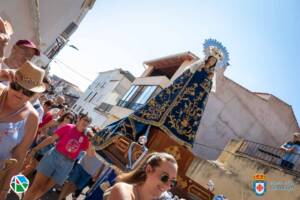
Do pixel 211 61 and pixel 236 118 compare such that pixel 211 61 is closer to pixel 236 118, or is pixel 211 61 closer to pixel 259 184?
pixel 259 184

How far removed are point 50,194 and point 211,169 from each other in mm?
8054

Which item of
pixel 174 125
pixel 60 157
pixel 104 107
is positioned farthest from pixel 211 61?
pixel 104 107

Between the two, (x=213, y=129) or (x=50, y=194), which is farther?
(x=213, y=129)

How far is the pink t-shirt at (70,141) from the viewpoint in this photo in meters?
5.23

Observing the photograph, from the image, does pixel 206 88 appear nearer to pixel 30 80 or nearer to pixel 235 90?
pixel 30 80

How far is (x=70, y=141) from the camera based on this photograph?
5.27m

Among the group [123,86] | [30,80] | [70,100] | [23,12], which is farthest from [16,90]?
[70,100]

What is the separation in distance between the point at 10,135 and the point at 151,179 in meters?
1.26

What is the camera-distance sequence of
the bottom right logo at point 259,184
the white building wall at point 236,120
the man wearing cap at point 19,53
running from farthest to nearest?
the white building wall at point 236,120
the bottom right logo at point 259,184
the man wearing cap at point 19,53

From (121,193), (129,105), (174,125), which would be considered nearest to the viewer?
(121,193)

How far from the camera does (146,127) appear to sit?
5023 mm

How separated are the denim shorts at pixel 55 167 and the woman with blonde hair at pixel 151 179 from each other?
2.65 m

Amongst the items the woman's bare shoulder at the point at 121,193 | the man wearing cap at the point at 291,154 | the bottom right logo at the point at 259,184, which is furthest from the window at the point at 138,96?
the woman's bare shoulder at the point at 121,193

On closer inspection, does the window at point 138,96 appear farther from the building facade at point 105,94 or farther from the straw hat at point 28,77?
the straw hat at point 28,77
